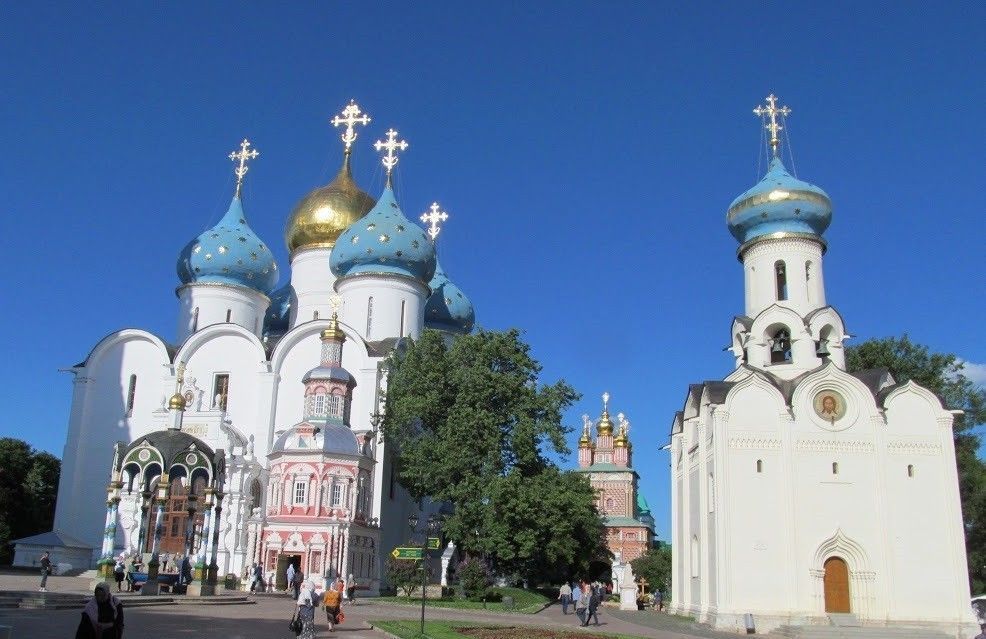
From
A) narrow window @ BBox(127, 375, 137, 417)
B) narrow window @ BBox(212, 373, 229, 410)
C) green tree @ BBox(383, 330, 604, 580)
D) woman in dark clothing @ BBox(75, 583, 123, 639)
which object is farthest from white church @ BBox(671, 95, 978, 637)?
narrow window @ BBox(127, 375, 137, 417)

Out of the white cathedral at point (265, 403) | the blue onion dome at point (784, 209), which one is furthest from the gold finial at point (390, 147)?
the blue onion dome at point (784, 209)

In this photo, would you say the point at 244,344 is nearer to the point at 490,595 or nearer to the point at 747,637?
the point at 490,595

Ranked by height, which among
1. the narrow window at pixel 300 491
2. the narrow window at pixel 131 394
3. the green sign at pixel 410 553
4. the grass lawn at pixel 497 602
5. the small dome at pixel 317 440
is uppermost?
the narrow window at pixel 131 394

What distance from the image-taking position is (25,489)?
41.0m

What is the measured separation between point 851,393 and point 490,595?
1208 centimetres

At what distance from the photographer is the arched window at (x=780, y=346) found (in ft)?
83.3

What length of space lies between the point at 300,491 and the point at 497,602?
7.06m

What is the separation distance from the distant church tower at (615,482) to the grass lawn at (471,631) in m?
36.2

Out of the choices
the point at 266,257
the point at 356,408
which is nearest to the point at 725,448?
the point at 356,408

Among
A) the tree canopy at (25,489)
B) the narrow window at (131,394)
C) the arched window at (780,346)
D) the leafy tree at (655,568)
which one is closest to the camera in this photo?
the arched window at (780,346)

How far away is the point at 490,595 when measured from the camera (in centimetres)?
2694

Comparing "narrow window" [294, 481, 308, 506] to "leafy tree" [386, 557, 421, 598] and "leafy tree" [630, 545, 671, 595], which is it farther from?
"leafy tree" [630, 545, 671, 595]

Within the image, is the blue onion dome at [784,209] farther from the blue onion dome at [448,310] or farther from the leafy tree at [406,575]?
the blue onion dome at [448,310]

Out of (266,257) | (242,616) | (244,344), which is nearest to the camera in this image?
(242,616)
